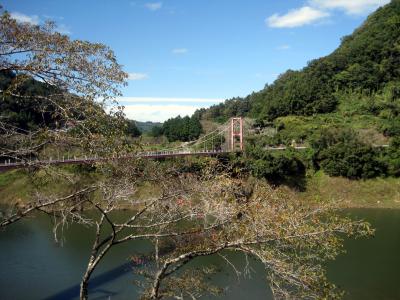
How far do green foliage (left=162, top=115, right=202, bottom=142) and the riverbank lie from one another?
9.54 meters

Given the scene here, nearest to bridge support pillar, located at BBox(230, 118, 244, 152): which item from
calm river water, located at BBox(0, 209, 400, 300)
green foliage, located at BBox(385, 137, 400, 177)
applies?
green foliage, located at BBox(385, 137, 400, 177)

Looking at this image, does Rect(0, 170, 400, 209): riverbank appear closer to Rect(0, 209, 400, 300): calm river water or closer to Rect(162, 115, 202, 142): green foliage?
Rect(0, 209, 400, 300): calm river water

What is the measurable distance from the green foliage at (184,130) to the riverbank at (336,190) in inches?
376

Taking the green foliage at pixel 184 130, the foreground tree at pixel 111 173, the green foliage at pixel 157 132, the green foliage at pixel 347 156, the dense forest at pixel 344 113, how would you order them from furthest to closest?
1. the green foliage at pixel 157 132
2. the green foliage at pixel 184 130
3. the dense forest at pixel 344 113
4. the green foliage at pixel 347 156
5. the foreground tree at pixel 111 173

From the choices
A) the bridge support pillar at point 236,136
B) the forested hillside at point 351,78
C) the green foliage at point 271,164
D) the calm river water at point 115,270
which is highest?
the forested hillside at point 351,78

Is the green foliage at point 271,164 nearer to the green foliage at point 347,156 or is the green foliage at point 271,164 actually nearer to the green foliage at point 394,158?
the green foliage at point 347,156

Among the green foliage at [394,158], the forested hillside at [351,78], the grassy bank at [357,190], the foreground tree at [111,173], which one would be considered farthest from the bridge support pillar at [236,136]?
the foreground tree at [111,173]

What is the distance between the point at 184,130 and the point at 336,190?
11390 mm

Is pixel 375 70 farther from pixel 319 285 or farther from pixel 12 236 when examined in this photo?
pixel 319 285

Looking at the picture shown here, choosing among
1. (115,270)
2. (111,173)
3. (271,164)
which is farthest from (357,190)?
(111,173)

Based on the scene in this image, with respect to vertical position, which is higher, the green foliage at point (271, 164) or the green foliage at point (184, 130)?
the green foliage at point (184, 130)

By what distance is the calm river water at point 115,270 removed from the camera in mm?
8617

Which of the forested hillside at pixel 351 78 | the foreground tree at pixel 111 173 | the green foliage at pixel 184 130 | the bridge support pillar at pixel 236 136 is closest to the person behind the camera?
the foreground tree at pixel 111 173

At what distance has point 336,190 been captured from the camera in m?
18.9
